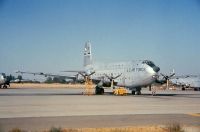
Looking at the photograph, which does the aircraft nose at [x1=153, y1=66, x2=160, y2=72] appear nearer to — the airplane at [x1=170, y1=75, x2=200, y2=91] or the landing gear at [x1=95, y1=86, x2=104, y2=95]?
the landing gear at [x1=95, y1=86, x2=104, y2=95]

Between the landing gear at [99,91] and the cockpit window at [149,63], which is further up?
the cockpit window at [149,63]

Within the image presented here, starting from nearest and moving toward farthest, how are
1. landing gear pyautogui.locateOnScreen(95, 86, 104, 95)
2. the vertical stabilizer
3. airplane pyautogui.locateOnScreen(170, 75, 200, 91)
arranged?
landing gear pyautogui.locateOnScreen(95, 86, 104, 95) < the vertical stabilizer < airplane pyautogui.locateOnScreen(170, 75, 200, 91)

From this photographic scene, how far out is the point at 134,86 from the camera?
43500mm

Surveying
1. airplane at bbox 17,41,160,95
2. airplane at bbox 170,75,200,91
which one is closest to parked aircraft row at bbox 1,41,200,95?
airplane at bbox 17,41,160,95

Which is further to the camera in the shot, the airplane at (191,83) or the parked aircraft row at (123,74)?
the airplane at (191,83)

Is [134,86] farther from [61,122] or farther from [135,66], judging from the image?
[61,122]

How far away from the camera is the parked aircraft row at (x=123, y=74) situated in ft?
136

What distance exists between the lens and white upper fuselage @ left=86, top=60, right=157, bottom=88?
135 ft

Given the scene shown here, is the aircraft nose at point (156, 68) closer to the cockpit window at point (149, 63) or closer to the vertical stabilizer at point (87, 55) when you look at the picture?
the cockpit window at point (149, 63)

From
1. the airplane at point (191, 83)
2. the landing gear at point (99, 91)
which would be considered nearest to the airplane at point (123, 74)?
the landing gear at point (99, 91)

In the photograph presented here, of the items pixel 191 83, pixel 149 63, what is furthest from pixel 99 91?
pixel 191 83

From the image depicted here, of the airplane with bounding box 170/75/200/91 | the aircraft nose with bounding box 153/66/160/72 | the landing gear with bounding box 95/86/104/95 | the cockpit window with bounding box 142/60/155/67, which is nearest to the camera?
the aircraft nose with bounding box 153/66/160/72

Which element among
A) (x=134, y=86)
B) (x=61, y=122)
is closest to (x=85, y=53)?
(x=134, y=86)

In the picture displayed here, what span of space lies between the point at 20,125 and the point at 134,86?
30.1 m
